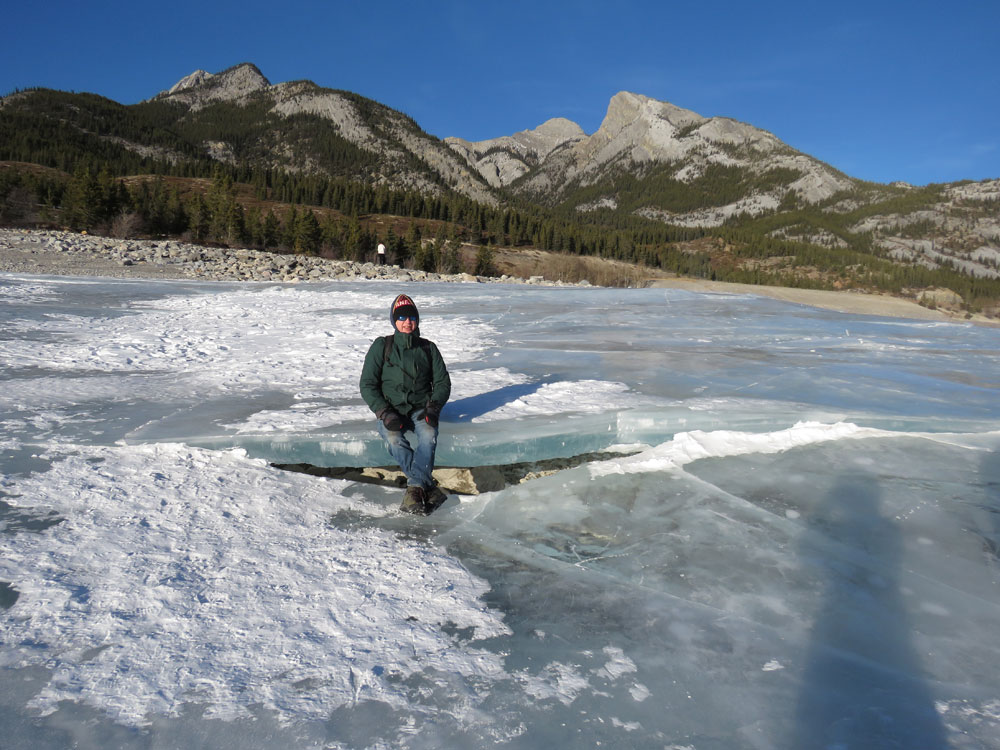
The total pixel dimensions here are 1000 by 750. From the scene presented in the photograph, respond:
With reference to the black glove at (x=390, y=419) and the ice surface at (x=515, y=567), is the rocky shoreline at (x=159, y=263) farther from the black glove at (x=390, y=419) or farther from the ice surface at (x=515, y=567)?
the black glove at (x=390, y=419)

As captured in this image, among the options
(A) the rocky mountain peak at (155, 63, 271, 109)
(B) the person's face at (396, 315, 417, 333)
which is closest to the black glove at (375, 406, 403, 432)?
(B) the person's face at (396, 315, 417, 333)

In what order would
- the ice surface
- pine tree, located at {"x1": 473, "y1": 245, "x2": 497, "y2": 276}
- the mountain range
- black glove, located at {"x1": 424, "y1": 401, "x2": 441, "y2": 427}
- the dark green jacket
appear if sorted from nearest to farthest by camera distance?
the ice surface, black glove, located at {"x1": 424, "y1": 401, "x2": 441, "y2": 427}, the dark green jacket, pine tree, located at {"x1": 473, "y1": 245, "x2": 497, "y2": 276}, the mountain range

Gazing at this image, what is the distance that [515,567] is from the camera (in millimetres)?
3152

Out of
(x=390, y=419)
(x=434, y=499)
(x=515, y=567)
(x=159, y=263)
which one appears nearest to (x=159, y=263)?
(x=159, y=263)

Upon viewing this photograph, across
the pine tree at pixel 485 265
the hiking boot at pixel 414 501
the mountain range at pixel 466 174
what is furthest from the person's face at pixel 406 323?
the mountain range at pixel 466 174

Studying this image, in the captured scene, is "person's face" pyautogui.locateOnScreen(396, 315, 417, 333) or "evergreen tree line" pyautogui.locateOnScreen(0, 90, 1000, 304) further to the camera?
"evergreen tree line" pyautogui.locateOnScreen(0, 90, 1000, 304)

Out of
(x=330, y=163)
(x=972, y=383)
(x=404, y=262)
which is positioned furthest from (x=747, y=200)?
(x=972, y=383)

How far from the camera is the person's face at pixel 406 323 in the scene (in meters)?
4.25

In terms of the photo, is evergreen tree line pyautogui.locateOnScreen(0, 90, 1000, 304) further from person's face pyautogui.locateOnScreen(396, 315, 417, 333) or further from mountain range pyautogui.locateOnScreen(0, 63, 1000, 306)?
person's face pyautogui.locateOnScreen(396, 315, 417, 333)

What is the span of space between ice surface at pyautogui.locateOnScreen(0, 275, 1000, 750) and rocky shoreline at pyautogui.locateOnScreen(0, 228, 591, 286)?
15012 mm

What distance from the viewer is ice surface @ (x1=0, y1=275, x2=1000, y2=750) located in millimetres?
2070

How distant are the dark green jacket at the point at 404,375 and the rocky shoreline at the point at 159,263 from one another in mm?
15737

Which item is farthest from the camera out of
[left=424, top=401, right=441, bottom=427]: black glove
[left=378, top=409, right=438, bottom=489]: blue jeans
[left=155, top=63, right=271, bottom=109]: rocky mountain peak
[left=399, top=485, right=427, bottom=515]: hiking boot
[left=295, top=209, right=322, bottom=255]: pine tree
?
[left=155, top=63, right=271, bottom=109]: rocky mountain peak

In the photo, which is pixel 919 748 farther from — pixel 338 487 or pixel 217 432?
pixel 217 432
